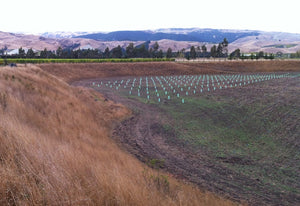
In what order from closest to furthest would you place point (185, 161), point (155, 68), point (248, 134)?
1. point (185, 161)
2. point (248, 134)
3. point (155, 68)

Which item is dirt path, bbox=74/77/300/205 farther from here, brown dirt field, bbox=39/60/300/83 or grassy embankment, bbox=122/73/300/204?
brown dirt field, bbox=39/60/300/83

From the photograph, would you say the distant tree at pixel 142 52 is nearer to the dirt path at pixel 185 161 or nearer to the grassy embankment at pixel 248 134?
the grassy embankment at pixel 248 134

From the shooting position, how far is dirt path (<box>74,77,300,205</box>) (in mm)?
8062

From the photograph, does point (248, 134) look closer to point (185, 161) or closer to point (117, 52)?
point (185, 161)

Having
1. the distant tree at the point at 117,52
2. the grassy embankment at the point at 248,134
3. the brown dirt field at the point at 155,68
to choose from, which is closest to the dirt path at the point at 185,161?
the grassy embankment at the point at 248,134

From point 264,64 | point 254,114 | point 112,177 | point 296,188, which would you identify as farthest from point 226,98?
point 264,64

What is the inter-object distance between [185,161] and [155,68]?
50976mm

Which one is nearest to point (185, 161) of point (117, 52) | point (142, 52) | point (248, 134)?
point (248, 134)

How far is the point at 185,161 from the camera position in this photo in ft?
35.4

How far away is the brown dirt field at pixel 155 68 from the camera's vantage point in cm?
5178

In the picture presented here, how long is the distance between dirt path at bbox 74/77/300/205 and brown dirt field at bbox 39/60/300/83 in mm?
35679

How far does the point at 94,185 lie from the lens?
13.2 feet

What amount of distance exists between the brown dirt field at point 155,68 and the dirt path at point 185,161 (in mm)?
35679

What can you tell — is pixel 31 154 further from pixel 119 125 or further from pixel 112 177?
pixel 119 125
